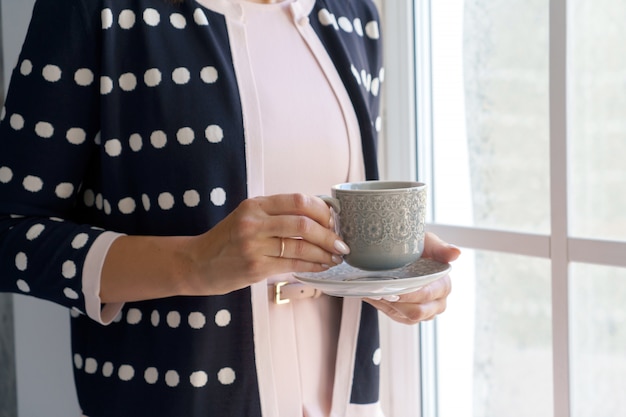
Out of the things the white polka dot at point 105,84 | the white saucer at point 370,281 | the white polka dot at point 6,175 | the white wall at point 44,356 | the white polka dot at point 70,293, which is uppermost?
the white polka dot at point 105,84

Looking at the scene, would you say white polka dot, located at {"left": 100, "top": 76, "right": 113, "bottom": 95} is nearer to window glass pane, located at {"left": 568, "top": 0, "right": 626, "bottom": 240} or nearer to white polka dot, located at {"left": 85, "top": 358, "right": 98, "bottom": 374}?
white polka dot, located at {"left": 85, "top": 358, "right": 98, "bottom": 374}

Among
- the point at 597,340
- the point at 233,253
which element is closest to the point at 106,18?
the point at 233,253

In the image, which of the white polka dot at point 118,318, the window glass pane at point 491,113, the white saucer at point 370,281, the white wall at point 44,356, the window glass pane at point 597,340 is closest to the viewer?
the white saucer at point 370,281

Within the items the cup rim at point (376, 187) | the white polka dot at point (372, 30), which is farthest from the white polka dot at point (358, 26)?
the cup rim at point (376, 187)

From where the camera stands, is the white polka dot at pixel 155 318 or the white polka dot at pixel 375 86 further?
the white polka dot at pixel 375 86

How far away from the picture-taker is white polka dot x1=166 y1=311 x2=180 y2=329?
2.98ft

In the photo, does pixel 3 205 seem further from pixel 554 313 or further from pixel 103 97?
pixel 554 313

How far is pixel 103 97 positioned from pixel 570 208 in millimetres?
775

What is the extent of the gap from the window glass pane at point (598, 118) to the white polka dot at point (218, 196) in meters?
0.63

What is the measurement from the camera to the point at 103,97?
88cm

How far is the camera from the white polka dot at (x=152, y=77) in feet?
2.93

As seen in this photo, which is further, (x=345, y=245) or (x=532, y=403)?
(x=532, y=403)

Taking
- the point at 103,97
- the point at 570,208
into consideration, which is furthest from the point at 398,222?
the point at 570,208

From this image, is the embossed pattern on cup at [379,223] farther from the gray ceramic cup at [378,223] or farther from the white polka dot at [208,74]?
the white polka dot at [208,74]
